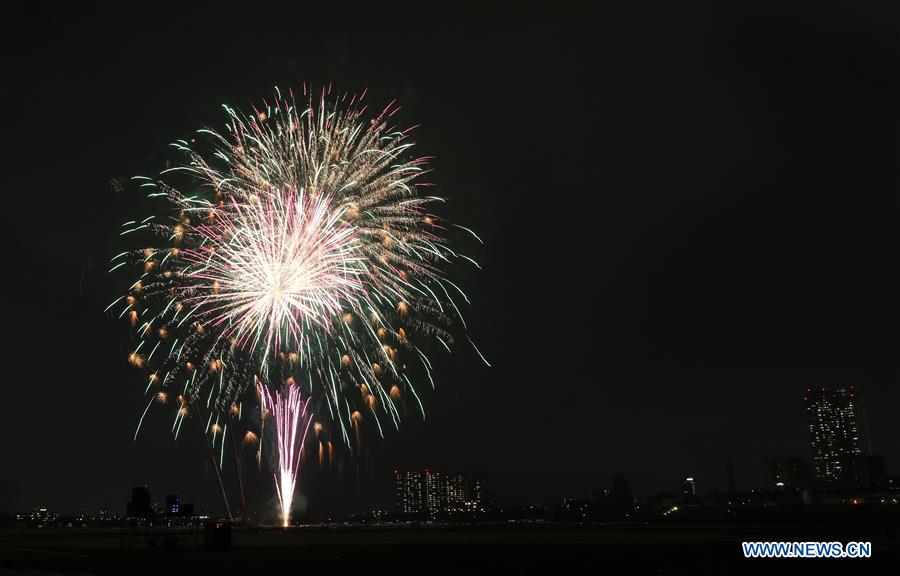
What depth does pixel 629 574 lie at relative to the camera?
105 ft

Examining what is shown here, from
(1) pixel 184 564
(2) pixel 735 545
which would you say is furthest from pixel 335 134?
(2) pixel 735 545

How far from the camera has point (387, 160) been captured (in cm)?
5134

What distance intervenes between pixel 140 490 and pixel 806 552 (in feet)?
128

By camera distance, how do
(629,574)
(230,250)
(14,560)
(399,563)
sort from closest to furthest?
(629,574)
(399,563)
(14,560)
(230,250)

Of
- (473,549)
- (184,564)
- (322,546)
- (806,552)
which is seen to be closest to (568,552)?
(473,549)

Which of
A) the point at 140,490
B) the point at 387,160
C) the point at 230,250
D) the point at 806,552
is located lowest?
the point at 806,552

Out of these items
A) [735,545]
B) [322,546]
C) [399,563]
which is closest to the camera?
[399,563]

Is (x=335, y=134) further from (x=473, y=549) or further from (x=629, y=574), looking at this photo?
(x=629, y=574)

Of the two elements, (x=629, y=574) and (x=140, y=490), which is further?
(x=140, y=490)

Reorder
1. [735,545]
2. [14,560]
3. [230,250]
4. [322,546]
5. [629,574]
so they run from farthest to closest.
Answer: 1. [230,250]
2. [322,546]
3. [735,545]
4. [14,560]
5. [629,574]

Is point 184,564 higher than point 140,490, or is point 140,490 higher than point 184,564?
point 140,490

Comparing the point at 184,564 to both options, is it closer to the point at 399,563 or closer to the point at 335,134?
the point at 399,563

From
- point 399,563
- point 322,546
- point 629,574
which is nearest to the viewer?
point 629,574

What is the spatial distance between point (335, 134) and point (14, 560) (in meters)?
31.7
